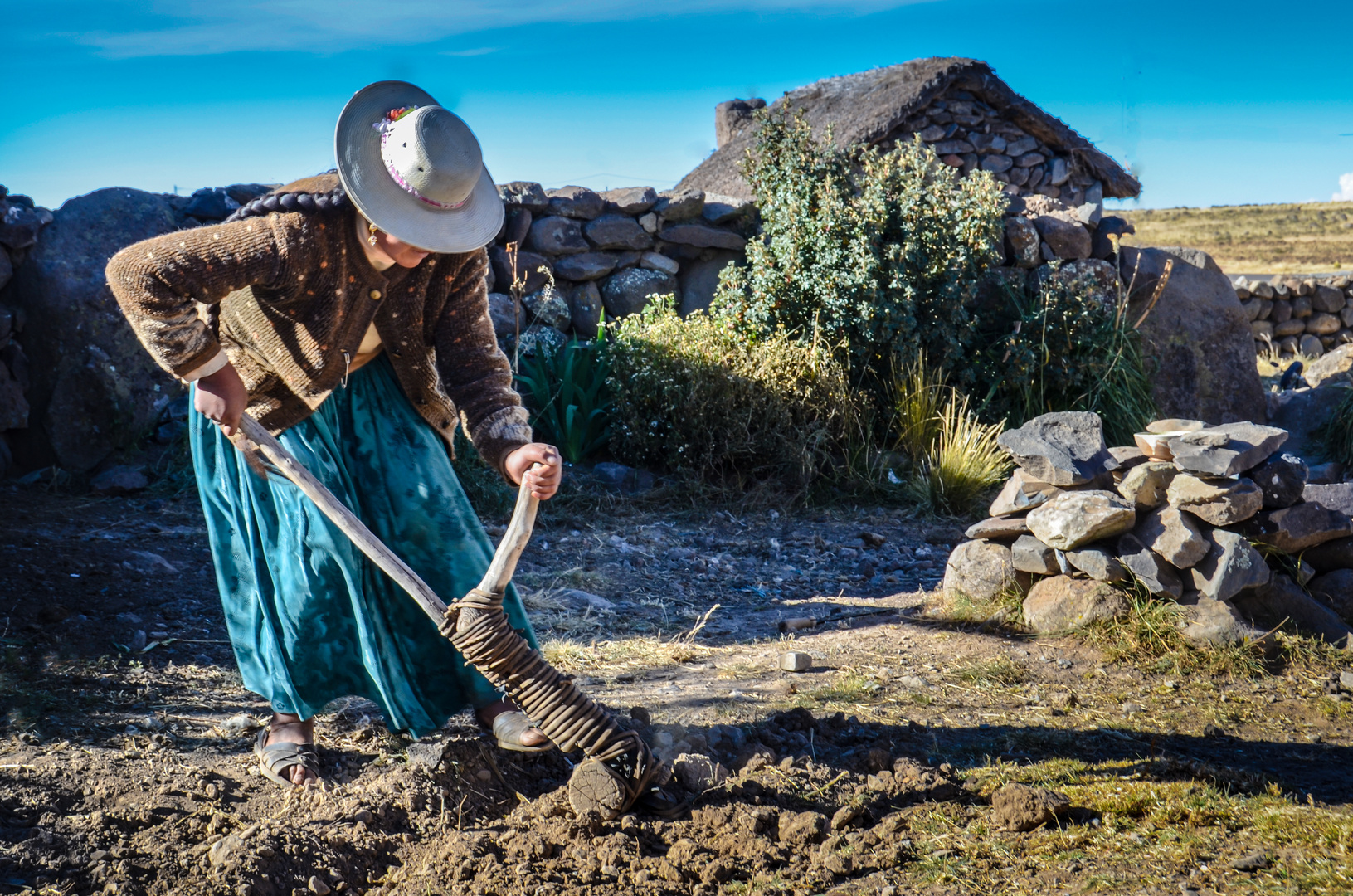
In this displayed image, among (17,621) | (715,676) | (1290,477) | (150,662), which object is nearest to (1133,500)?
(1290,477)

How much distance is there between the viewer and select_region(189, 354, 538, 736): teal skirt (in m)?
2.55

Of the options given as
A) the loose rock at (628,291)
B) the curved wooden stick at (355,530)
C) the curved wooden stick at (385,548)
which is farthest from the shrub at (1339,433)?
the curved wooden stick at (355,530)

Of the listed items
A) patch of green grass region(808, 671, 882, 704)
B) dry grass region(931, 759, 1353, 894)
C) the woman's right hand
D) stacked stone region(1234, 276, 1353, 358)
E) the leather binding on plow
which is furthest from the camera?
stacked stone region(1234, 276, 1353, 358)

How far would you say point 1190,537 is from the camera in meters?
3.71

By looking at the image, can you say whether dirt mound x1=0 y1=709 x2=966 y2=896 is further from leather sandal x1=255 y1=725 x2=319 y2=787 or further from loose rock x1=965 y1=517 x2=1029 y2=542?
loose rock x1=965 y1=517 x2=1029 y2=542

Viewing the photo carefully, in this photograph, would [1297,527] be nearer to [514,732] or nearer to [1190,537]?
[1190,537]

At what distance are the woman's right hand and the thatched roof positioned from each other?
6360 millimetres

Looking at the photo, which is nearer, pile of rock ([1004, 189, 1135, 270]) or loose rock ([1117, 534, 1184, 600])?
loose rock ([1117, 534, 1184, 600])

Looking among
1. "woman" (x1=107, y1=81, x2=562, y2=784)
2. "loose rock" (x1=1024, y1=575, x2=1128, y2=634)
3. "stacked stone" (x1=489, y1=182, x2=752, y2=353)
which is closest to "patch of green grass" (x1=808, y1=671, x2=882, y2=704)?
"loose rock" (x1=1024, y1=575, x2=1128, y2=634)

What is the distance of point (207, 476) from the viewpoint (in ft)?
8.73

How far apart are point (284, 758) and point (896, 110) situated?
8.34 meters

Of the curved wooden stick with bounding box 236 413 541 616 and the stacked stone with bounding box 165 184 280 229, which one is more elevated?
the stacked stone with bounding box 165 184 280 229

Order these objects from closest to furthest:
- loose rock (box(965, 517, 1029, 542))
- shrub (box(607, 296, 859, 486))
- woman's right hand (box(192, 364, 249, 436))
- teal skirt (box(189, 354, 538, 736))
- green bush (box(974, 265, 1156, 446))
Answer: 1. woman's right hand (box(192, 364, 249, 436))
2. teal skirt (box(189, 354, 538, 736))
3. loose rock (box(965, 517, 1029, 542))
4. shrub (box(607, 296, 859, 486))
5. green bush (box(974, 265, 1156, 446))

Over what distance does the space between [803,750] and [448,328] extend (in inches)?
58.6
